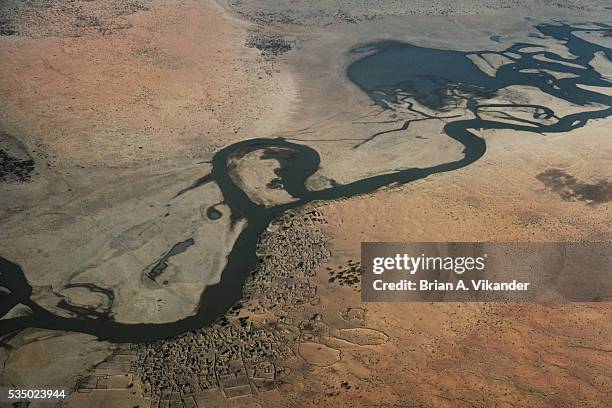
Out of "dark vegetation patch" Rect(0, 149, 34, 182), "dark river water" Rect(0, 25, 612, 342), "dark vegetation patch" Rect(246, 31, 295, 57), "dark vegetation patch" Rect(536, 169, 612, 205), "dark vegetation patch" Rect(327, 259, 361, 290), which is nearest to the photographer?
"dark river water" Rect(0, 25, 612, 342)

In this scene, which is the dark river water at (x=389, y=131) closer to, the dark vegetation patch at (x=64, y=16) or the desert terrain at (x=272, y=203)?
the desert terrain at (x=272, y=203)

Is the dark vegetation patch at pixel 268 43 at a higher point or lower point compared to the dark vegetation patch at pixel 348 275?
higher

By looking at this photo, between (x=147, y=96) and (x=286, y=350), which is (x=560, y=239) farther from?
(x=147, y=96)

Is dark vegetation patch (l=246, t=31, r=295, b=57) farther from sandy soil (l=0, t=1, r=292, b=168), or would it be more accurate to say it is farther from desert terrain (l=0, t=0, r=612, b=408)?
sandy soil (l=0, t=1, r=292, b=168)

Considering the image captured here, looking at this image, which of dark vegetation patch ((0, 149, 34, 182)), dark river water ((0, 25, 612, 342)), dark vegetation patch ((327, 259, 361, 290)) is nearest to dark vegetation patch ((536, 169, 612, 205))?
dark river water ((0, 25, 612, 342))

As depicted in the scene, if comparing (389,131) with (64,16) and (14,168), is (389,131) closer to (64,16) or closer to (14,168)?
(14,168)

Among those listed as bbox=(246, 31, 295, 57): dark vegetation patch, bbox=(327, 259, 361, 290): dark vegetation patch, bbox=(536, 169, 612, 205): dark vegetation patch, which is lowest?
bbox=(327, 259, 361, 290): dark vegetation patch

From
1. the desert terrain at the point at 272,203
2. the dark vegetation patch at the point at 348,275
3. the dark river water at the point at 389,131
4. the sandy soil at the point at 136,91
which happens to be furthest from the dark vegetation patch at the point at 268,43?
the dark vegetation patch at the point at 348,275
